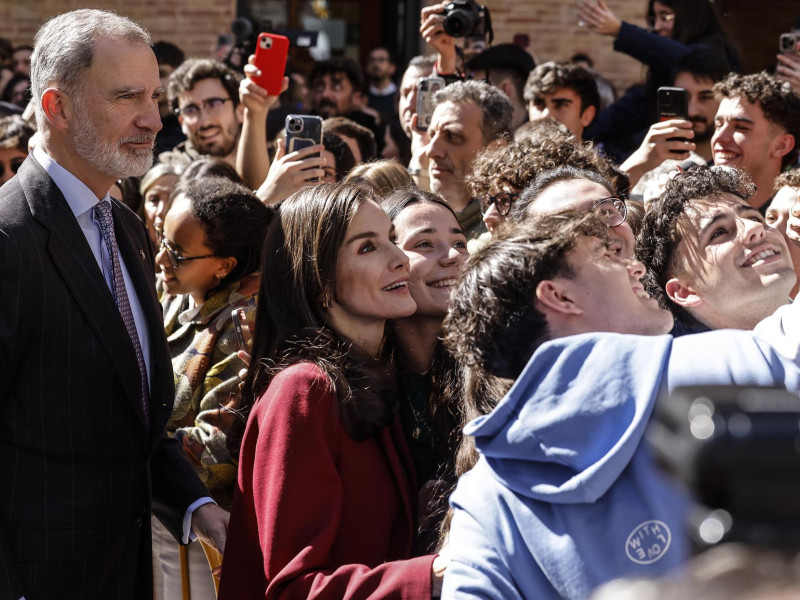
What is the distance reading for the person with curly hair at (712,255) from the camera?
239 centimetres

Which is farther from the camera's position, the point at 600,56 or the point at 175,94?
the point at 600,56

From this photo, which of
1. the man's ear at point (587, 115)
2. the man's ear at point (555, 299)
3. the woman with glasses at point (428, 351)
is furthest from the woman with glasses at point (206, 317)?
the man's ear at point (587, 115)

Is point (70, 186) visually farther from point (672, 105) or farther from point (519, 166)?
point (672, 105)

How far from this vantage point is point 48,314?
2307mm

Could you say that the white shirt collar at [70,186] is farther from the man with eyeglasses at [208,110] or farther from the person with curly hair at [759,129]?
the man with eyeglasses at [208,110]

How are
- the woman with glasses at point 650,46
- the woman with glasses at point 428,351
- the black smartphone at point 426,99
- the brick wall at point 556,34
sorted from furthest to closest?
the brick wall at point 556,34 → the woman with glasses at point 650,46 → the black smartphone at point 426,99 → the woman with glasses at point 428,351

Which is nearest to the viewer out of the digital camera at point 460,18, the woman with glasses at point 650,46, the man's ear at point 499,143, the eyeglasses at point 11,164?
the man's ear at point 499,143

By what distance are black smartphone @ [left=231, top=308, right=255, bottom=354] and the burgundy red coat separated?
0.97m

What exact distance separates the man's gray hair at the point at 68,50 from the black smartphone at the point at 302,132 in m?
1.36

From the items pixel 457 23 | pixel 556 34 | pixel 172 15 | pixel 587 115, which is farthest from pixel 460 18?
pixel 172 15

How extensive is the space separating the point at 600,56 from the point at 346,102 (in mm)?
2956

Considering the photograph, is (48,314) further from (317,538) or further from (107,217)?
(317,538)

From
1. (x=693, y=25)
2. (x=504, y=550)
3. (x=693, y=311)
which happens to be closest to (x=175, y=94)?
(x=693, y=25)

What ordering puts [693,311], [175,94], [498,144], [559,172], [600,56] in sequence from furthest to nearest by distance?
[600,56], [175,94], [498,144], [559,172], [693,311]
